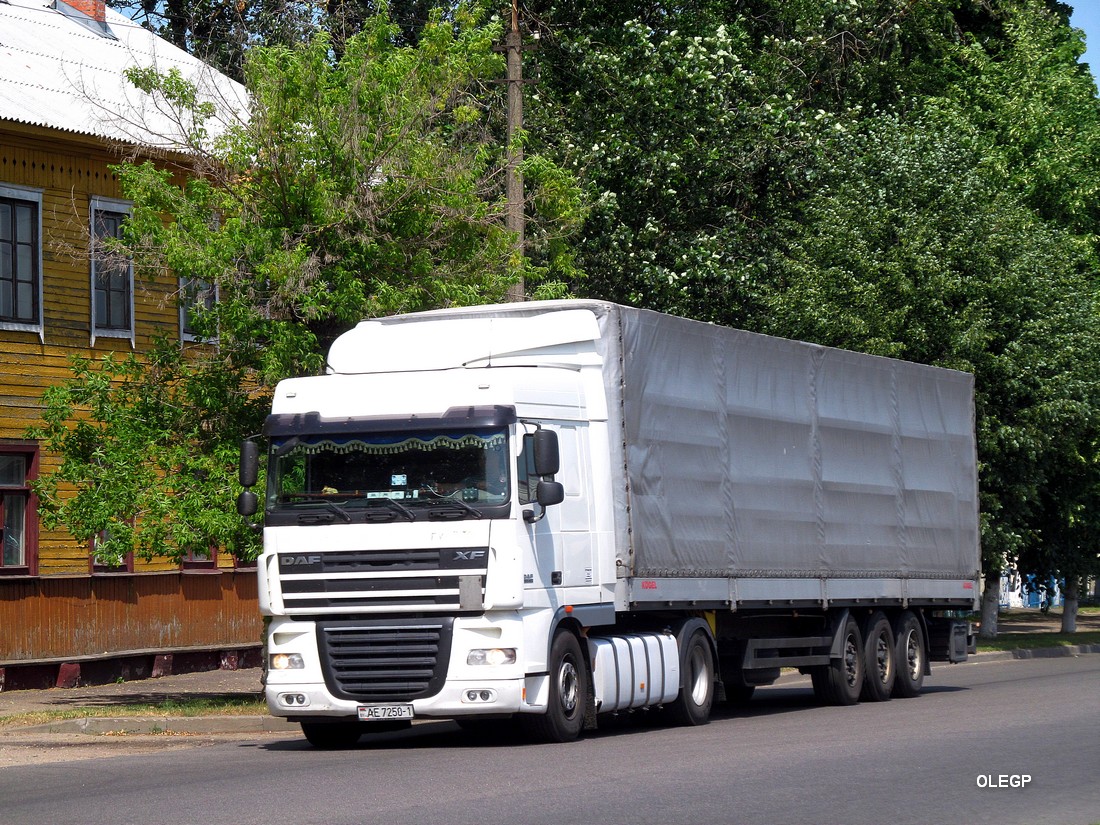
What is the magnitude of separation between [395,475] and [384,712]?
1.92m

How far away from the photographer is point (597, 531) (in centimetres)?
1512

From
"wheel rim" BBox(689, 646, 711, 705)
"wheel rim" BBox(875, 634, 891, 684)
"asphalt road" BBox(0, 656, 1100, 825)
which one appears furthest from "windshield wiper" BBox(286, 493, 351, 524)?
"wheel rim" BBox(875, 634, 891, 684)

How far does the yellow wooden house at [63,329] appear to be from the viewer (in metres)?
24.1

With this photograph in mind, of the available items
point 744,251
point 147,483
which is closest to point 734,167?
point 744,251

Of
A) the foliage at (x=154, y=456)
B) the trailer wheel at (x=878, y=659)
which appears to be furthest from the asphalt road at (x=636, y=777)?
the trailer wheel at (x=878, y=659)

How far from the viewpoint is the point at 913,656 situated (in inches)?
834

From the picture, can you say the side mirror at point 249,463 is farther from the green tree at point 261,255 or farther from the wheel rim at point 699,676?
the wheel rim at point 699,676

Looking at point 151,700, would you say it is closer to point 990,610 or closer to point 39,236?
point 39,236

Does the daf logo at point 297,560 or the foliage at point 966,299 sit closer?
the daf logo at point 297,560

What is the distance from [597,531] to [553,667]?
146 cm

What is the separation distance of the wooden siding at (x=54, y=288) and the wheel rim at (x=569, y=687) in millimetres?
11536

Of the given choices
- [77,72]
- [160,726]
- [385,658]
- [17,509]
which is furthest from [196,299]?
[77,72]

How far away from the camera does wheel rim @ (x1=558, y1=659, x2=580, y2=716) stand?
1444cm

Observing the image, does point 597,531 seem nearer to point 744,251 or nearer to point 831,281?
point 831,281
